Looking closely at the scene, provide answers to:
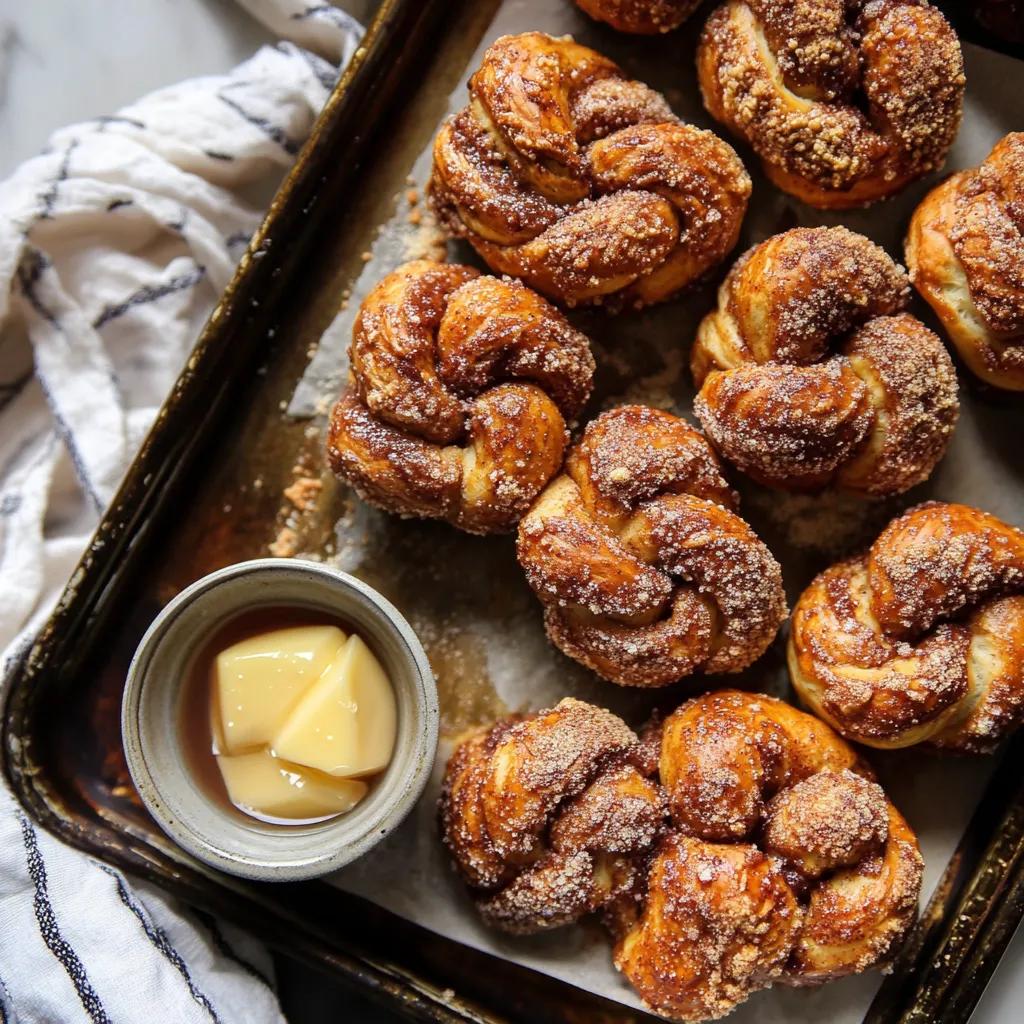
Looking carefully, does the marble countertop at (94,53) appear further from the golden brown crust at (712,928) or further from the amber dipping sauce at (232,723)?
the golden brown crust at (712,928)

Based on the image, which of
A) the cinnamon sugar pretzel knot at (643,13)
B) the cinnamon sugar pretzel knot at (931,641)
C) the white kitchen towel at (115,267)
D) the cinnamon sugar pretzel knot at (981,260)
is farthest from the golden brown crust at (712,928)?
the cinnamon sugar pretzel knot at (643,13)

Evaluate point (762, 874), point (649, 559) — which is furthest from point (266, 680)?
point (762, 874)

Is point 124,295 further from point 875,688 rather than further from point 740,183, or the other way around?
point 875,688

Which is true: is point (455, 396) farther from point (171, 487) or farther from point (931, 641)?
point (931, 641)

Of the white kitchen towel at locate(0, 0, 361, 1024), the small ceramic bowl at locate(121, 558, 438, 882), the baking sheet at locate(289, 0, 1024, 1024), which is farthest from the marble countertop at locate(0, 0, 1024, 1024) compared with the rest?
the small ceramic bowl at locate(121, 558, 438, 882)

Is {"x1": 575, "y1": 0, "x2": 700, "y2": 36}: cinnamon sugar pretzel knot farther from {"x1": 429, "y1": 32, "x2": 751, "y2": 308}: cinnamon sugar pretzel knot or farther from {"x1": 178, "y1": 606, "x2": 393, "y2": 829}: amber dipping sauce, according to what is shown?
{"x1": 178, "y1": 606, "x2": 393, "y2": 829}: amber dipping sauce

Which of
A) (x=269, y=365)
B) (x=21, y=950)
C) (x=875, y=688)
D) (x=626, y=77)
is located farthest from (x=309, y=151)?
(x=21, y=950)

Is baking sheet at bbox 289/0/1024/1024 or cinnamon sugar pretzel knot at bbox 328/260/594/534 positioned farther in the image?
baking sheet at bbox 289/0/1024/1024
